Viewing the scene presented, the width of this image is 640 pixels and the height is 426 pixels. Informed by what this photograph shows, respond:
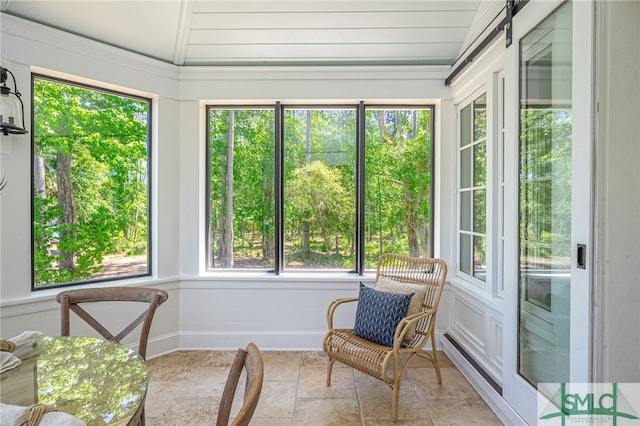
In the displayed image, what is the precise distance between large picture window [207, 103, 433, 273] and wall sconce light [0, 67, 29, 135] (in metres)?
1.39

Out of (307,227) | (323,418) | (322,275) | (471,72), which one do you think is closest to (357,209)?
(307,227)

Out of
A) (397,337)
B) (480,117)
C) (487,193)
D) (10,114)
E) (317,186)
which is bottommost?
(397,337)

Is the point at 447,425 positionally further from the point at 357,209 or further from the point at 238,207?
the point at 238,207

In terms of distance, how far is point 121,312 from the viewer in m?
2.67

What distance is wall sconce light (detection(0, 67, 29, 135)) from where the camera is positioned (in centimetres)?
195

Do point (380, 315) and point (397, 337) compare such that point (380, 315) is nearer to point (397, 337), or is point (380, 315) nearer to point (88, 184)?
point (397, 337)

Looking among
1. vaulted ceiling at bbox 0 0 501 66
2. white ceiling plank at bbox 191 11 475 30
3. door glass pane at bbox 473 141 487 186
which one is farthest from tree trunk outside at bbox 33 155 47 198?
door glass pane at bbox 473 141 487 186

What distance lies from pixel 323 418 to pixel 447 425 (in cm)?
77

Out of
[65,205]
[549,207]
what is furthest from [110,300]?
[549,207]

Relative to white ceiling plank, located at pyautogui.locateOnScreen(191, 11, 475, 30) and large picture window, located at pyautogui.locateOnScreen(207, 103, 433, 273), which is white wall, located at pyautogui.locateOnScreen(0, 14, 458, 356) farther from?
white ceiling plank, located at pyautogui.locateOnScreen(191, 11, 475, 30)

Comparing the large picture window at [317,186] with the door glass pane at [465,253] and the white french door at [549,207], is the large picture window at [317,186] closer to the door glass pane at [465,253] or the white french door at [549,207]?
the door glass pane at [465,253]

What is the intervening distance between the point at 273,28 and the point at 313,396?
290 cm

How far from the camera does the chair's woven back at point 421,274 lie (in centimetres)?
241

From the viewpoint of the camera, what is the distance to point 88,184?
2.63 meters
